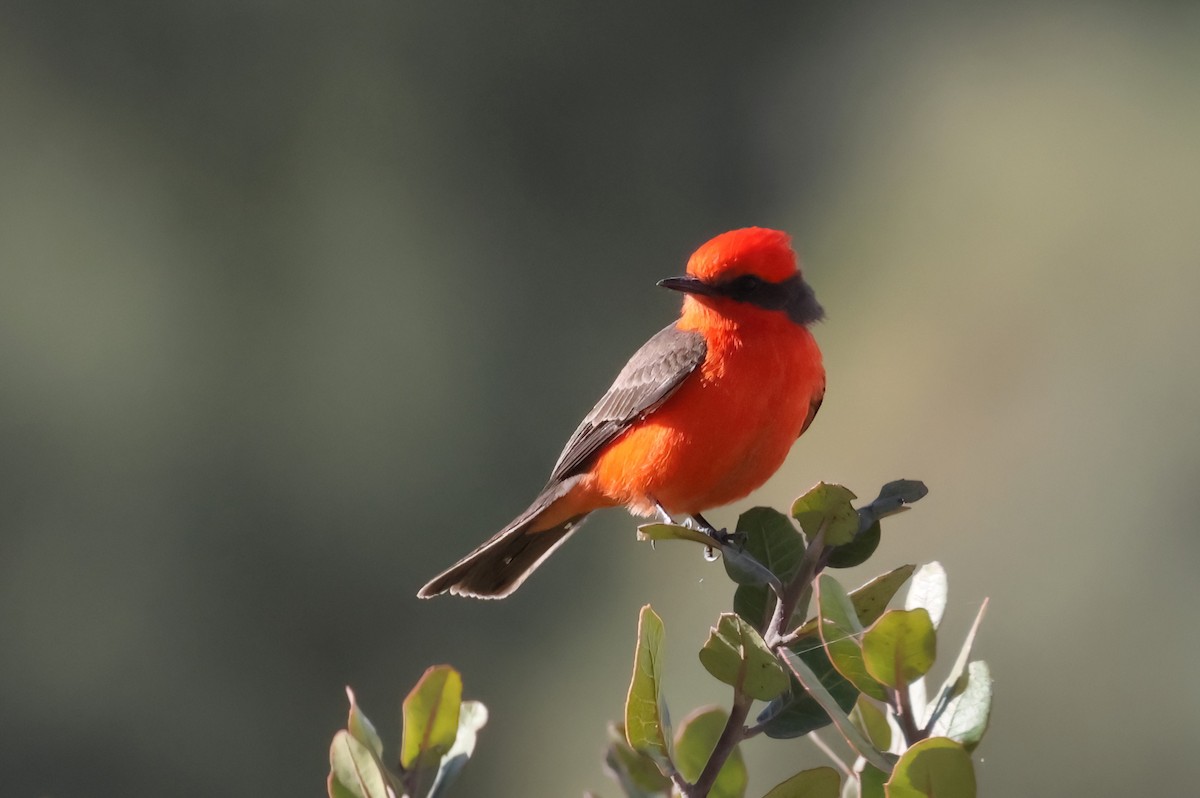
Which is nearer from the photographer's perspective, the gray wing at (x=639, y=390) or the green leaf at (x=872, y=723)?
the green leaf at (x=872, y=723)

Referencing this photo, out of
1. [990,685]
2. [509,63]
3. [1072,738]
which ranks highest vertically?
[509,63]

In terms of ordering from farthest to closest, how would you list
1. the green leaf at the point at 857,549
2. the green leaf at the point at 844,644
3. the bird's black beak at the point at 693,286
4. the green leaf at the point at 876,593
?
1. the bird's black beak at the point at 693,286
2. the green leaf at the point at 857,549
3. the green leaf at the point at 876,593
4. the green leaf at the point at 844,644

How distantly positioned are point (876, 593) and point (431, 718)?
71cm

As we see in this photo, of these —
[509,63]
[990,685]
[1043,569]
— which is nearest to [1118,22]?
[509,63]

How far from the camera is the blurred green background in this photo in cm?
1752

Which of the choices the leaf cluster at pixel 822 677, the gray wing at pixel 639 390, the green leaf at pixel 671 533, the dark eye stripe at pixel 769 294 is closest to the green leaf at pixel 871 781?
the leaf cluster at pixel 822 677

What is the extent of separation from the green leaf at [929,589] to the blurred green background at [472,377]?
1054 cm

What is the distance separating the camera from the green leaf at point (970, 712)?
2.08 m

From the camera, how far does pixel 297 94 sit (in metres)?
30.2

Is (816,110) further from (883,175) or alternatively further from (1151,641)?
(1151,641)

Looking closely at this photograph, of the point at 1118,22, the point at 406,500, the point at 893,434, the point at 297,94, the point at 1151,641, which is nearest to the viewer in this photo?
the point at 1151,641

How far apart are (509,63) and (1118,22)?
13239mm

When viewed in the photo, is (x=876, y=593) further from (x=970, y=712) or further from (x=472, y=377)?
(x=472, y=377)

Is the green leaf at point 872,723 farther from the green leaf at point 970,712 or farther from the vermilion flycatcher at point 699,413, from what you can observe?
the vermilion flycatcher at point 699,413
